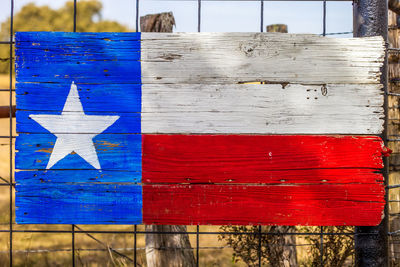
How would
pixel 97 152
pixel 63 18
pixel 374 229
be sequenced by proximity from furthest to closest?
pixel 63 18 < pixel 374 229 < pixel 97 152

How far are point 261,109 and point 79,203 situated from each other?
48.4 inches

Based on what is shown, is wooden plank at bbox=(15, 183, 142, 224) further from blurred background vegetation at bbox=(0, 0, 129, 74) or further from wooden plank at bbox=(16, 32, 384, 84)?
blurred background vegetation at bbox=(0, 0, 129, 74)

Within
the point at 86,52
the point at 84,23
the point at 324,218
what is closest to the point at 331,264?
the point at 324,218

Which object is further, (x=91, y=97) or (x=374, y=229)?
(x=374, y=229)

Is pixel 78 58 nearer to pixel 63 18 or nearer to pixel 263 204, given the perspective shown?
pixel 263 204

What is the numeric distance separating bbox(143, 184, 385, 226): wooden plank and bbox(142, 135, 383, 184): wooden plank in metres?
0.07

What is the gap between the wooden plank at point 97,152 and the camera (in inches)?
94.7

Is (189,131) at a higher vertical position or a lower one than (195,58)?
lower

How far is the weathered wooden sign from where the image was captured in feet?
7.93

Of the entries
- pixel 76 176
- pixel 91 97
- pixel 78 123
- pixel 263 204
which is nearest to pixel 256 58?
pixel 263 204

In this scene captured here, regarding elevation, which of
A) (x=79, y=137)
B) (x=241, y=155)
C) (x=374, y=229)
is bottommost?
(x=374, y=229)

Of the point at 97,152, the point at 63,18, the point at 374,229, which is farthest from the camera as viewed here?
the point at 63,18

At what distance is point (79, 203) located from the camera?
7.96ft

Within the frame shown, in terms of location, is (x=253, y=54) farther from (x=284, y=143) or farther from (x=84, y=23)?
(x=84, y=23)
